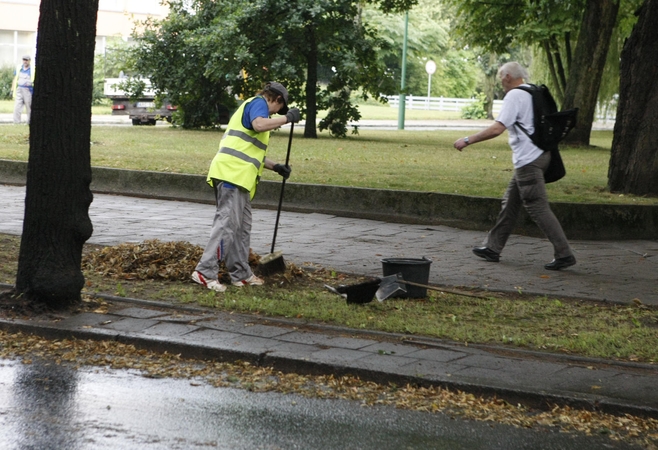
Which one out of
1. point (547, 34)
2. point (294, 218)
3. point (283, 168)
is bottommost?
point (294, 218)

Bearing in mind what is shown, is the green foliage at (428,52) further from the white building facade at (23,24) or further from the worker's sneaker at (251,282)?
the worker's sneaker at (251,282)

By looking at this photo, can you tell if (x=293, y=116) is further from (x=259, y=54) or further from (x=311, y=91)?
(x=311, y=91)

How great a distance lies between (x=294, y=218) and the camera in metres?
13.0

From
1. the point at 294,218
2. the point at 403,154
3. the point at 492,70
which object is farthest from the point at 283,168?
the point at 492,70

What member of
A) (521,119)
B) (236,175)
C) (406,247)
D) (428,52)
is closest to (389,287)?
(236,175)

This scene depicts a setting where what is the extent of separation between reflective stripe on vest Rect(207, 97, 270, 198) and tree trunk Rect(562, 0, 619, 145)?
18440 mm

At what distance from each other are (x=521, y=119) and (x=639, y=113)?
4619mm

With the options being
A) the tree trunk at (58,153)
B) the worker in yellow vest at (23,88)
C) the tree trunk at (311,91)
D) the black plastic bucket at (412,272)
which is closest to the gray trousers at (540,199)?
the black plastic bucket at (412,272)

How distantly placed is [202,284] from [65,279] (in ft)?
4.08

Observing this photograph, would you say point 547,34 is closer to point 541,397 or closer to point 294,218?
point 294,218

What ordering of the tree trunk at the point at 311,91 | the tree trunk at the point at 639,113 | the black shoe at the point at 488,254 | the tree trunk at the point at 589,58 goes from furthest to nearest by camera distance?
the tree trunk at the point at 311,91 < the tree trunk at the point at 589,58 < the tree trunk at the point at 639,113 < the black shoe at the point at 488,254

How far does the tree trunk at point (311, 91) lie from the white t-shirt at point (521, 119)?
17093mm

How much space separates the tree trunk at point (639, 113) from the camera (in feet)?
43.8

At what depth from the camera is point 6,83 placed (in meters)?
51.0
